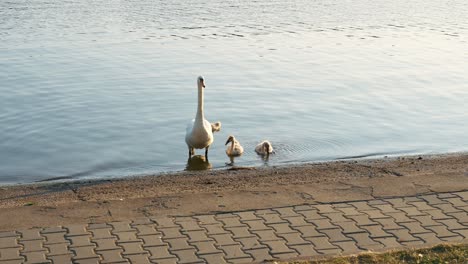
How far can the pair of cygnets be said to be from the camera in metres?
14.1

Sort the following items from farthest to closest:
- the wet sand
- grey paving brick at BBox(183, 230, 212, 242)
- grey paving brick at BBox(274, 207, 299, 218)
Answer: the wet sand
grey paving brick at BBox(274, 207, 299, 218)
grey paving brick at BBox(183, 230, 212, 242)

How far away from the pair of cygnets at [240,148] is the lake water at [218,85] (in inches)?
5.4

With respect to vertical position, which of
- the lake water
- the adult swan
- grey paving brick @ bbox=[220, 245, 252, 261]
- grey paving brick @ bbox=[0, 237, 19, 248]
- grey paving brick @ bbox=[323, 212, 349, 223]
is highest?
grey paving brick @ bbox=[220, 245, 252, 261]

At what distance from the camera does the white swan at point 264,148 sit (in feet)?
46.1

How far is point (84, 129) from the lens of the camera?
15.9 meters

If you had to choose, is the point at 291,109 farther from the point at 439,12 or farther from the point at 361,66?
the point at 439,12

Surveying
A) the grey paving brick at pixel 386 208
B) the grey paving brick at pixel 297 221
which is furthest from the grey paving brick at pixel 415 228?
the grey paving brick at pixel 297 221

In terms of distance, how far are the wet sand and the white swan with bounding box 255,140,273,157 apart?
138 centimetres

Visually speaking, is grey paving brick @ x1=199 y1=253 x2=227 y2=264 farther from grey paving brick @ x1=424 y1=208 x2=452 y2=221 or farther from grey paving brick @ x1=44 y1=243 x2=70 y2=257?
grey paving brick @ x1=424 y1=208 x2=452 y2=221

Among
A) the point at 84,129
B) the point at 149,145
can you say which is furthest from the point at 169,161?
the point at 84,129

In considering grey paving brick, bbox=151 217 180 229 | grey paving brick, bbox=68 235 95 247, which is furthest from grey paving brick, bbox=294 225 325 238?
grey paving brick, bbox=68 235 95 247

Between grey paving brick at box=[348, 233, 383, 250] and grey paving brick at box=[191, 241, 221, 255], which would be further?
grey paving brick at box=[348, 233, 383, 250]

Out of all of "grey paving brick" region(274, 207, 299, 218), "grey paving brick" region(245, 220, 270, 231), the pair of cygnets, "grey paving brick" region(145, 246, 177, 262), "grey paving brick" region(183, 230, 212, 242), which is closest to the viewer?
"grey paving brick" region(145, 246, 177, 262)

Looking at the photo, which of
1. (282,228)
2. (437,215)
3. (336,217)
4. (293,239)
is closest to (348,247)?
(293,239)
